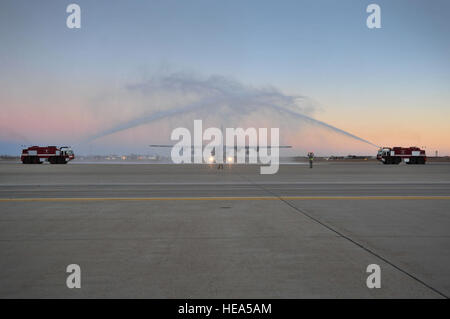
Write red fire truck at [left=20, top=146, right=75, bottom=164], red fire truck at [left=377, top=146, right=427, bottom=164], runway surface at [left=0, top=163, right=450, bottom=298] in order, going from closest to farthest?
runway surface at [left=0, top=163, right=450, bottom=298] < red fire truck at [left=20, top=146, right=75, bottom=164] < red fire truck at [left=377, top=146, right=427, bottom=164]

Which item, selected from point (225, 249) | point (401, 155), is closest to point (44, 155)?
point (225, 249)

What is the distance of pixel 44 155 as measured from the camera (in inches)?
2076

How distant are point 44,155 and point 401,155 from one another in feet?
190

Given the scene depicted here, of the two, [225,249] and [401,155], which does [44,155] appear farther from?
[401,155]

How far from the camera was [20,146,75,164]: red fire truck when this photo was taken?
173 feet

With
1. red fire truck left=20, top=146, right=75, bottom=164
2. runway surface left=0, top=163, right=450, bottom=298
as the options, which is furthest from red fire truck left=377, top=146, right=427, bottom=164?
red fire truck left=20, top=146, right=75, bottom=164

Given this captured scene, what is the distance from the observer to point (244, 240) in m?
6.97

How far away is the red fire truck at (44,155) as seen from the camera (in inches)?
2076

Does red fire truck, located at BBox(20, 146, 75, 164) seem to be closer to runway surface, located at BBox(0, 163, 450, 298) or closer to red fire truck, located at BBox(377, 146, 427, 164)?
runway surface, located at BBox(0, 163, 450, 298)

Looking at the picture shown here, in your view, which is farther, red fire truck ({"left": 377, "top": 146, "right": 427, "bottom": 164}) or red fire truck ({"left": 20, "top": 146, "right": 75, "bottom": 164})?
red fire truck ({"left": 377, "top": 146, "right": 427, "bottom": 164})

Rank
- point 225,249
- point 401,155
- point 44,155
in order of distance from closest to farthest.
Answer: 1. point 225,249
2. point 44,155
3. point 401,155

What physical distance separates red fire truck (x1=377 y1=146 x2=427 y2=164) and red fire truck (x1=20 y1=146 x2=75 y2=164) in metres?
52.2
